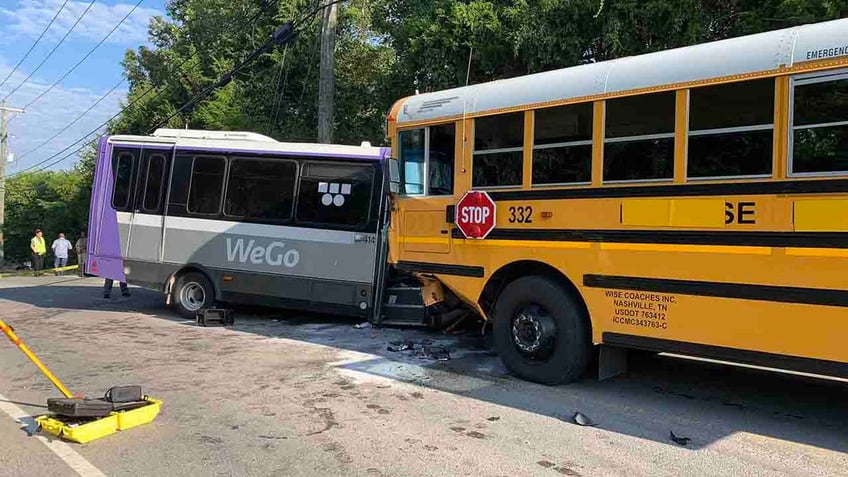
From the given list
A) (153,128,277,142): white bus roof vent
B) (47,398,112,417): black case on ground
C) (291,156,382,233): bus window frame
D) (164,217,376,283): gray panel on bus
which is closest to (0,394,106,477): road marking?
(47,398,112,417): black case on ground

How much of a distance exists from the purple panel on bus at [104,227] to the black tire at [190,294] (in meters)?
1.22

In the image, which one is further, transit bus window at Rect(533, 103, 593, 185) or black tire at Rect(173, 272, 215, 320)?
black tire at Rect(173, 272, 215, 320)

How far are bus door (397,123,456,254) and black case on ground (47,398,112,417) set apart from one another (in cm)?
372

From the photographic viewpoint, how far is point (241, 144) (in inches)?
442

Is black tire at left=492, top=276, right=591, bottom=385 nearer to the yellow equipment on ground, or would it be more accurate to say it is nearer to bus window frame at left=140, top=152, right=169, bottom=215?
the yellow equipment on ground

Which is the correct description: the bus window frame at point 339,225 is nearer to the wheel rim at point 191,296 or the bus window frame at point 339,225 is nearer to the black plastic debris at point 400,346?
the black plastic debris at point 400,346

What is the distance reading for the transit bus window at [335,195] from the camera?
10234 millimetres

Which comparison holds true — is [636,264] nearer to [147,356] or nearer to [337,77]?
[147,356]

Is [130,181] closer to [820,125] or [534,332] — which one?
[534,332]

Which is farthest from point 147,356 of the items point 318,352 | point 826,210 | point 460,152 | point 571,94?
point 826,210

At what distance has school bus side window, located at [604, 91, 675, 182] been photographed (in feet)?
18.2

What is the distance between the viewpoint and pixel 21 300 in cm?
1446

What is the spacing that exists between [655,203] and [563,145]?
1124 millimetres

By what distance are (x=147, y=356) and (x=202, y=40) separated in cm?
2392
